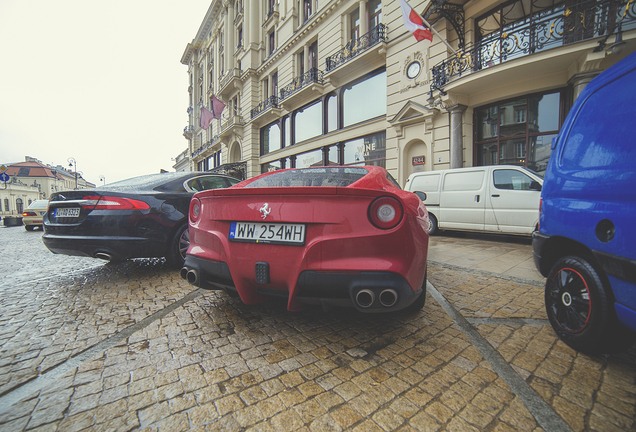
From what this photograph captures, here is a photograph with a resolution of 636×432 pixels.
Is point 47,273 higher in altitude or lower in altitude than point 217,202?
lower

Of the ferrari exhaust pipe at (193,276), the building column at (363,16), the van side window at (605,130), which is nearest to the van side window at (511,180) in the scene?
the van side window at (605,130)

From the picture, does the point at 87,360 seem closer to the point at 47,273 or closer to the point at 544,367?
the point at 544,367

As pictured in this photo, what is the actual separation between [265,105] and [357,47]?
9388 mm

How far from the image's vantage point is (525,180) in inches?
249

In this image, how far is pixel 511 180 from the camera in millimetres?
6551

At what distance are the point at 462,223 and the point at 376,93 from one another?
8.62 meters

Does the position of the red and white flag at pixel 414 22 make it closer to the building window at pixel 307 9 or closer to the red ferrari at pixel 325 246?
the red ferrari at pixel 325 246

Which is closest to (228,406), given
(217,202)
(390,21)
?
(217,202)

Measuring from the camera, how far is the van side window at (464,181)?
7.06m

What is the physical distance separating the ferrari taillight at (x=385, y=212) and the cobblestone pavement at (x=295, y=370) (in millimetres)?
871

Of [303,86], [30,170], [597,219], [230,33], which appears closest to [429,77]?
[303,86]

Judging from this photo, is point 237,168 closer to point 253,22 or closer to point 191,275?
point 253,22

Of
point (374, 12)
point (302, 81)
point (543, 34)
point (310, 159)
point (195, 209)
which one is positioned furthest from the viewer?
point (302, 81)

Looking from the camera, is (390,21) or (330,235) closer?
(330,235)
